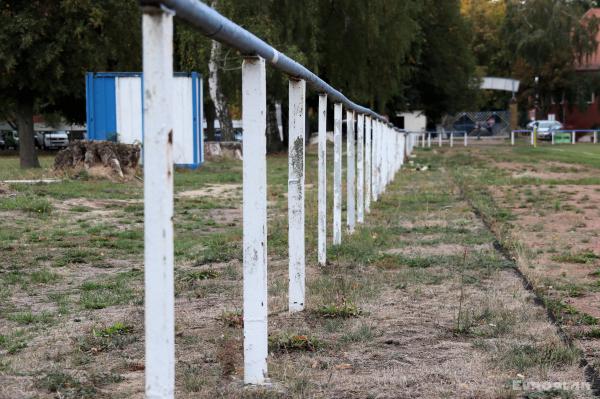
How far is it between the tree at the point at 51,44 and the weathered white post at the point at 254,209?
1791 centimetres

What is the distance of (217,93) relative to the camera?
2934cm

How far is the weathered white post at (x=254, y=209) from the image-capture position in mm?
3873

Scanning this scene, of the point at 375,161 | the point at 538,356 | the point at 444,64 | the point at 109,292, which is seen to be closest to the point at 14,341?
the point at 109,292

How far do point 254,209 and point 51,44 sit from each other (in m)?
18.6

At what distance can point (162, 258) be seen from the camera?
2.62 m

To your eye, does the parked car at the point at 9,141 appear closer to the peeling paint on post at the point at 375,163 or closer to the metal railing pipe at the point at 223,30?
the peeling paint on post at the point at 375,163

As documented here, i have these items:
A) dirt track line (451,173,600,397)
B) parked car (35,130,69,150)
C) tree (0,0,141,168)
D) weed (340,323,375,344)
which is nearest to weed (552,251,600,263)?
dirt track line (451,173,600,397)

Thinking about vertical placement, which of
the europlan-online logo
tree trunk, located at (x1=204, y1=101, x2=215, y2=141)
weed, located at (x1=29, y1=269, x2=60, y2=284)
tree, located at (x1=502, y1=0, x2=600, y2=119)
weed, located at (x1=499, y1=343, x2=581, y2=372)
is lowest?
the europlan-online logo

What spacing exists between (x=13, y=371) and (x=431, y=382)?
6.28ft

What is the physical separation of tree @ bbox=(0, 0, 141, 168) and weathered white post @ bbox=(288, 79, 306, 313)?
1664 centimetres

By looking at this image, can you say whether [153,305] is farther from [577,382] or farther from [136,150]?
[136,150]

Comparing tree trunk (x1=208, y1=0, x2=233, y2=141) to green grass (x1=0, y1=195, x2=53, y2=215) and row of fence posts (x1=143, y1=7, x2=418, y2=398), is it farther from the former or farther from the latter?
row of fence posts (x1=143, y1=7, x2=418, y2=398)

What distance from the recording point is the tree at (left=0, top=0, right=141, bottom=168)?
20.8 m

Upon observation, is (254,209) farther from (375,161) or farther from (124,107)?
(124,107)
